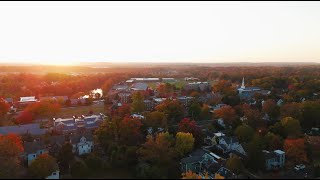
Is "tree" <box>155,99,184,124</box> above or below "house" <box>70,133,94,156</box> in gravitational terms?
above

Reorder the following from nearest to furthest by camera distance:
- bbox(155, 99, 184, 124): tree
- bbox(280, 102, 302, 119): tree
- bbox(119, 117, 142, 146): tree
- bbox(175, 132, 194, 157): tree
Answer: bbox(175, 132, 194, 157): tree → bbox(119, 117, 142, 146): tree → bbox(280, 102, 302, 119): tree → bbox(155, 99, 184, 124): tree

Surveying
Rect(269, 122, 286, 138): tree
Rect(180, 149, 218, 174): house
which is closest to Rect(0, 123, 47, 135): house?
Rect(180, 149, 218, 174): house

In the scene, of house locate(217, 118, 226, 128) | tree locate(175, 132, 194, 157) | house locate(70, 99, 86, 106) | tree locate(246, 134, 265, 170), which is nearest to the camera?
tree locate(246, 134, 265, 170)

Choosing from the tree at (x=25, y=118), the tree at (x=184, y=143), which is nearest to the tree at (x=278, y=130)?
the tree at (x=184, y=143)

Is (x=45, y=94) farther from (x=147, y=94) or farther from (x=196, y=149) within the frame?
(x=196, y=149)

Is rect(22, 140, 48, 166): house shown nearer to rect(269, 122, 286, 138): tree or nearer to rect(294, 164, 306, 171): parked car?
rect(294, 164, 306, 171): parked car

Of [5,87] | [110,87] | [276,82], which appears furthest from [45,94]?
[276,82]

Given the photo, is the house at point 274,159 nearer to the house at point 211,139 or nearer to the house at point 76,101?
the house at point 211,139
